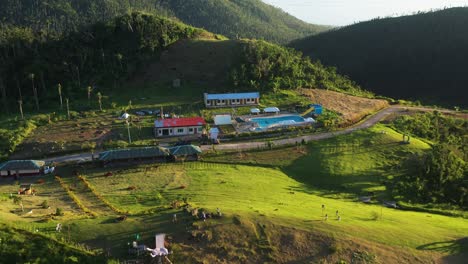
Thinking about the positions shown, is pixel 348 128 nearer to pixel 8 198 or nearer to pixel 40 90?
pixel 8 198

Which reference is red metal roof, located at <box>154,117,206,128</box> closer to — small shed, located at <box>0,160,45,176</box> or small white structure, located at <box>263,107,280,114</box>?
small white structure, located at <box>263,107,280,114</box>

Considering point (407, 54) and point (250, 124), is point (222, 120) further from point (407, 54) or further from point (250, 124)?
point (407, 54)

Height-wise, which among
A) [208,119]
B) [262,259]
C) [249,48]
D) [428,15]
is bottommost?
[262,259]

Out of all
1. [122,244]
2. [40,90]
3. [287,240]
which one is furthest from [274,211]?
[40,90]

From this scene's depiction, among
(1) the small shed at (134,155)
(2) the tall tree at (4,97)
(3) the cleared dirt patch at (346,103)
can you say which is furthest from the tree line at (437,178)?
(2) the tall tree at (4,97)

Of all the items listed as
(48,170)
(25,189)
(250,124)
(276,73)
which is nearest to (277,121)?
(250,124)

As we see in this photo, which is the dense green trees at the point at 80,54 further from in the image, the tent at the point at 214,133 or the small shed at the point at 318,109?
the small shed at the point at 318,109
